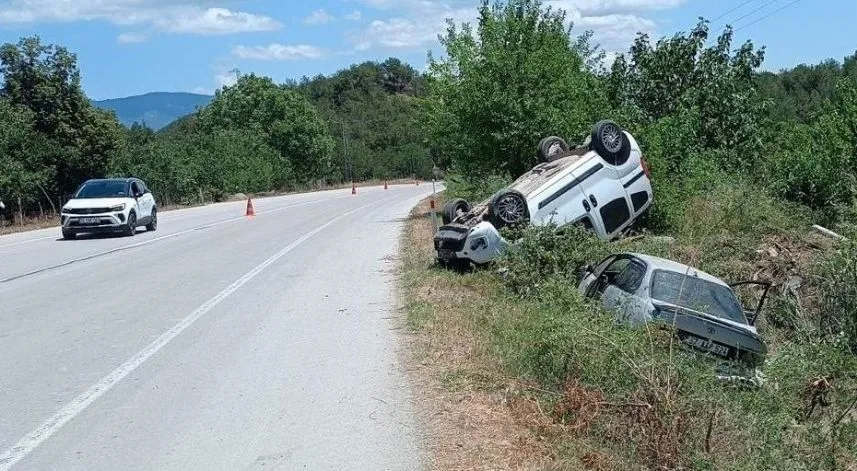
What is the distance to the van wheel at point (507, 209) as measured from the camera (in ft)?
49.4

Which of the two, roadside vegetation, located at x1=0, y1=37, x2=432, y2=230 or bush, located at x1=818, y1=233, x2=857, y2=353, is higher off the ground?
roadside vegetation, located at x1=0, y1=37, x2=432, y2=230

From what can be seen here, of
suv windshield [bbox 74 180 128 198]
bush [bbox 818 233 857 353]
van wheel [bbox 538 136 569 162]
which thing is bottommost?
bush [bbox 818 233 857 353]

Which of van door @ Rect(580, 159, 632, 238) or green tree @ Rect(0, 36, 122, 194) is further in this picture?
green tree @ Rect(0, 36, 122, 194)

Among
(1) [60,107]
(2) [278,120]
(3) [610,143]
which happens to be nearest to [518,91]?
(3) [610,143]

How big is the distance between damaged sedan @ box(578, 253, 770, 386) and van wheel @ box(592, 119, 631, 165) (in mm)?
5711

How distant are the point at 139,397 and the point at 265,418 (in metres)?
1.35

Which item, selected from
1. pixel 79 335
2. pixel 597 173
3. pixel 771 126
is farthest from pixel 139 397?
pixel 771 126

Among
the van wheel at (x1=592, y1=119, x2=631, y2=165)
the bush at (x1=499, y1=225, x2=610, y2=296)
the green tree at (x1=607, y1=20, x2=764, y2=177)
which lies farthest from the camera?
the green tree at (x1=607, y1=20, x2=764, y2=177)

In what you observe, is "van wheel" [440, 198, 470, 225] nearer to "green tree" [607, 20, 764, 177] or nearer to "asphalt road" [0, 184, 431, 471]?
"asphalt road" [0, 184, 431, 471]

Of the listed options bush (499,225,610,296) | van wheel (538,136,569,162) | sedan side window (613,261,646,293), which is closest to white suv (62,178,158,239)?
van wheel (538,136,569,162)

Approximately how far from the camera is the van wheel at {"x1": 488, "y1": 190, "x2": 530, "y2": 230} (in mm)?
15062

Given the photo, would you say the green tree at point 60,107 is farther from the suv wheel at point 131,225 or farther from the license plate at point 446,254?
the license plate at point 446,254

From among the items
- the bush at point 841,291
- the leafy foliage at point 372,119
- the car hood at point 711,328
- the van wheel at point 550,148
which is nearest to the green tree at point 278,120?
the leafy foliage at point 372,119

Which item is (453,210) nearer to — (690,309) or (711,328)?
(690,309)
